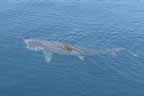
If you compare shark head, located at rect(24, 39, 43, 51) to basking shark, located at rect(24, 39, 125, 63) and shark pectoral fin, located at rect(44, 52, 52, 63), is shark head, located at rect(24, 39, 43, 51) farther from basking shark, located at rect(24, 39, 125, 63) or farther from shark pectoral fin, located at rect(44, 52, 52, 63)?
shark pectoral fin, located at rect(44, 52, 52, 63)

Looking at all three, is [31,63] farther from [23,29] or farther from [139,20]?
[139,20]

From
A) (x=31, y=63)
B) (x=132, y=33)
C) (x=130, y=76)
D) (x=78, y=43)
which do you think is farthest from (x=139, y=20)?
(x=31, y=63)

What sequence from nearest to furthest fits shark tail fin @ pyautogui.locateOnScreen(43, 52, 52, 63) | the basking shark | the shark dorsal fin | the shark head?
shark tail fin @ pyautogui.locateOnScreen(43, 52, 52, 63) → the basking shark → the shark dorsal fin → the shark head

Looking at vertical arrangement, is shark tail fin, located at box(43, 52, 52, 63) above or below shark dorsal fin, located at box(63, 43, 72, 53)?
below

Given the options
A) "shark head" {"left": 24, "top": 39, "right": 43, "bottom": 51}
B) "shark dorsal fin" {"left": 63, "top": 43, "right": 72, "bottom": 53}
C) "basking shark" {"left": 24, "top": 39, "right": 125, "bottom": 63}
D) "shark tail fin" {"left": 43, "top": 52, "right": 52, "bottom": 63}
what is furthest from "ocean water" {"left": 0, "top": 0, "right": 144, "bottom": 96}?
"shark dorsal fin" {"left": 63, "top": 43, "right": 72, "bottom": 53}

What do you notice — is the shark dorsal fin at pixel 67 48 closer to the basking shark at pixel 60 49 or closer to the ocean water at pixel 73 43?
the basking shark at pixel 60 49
